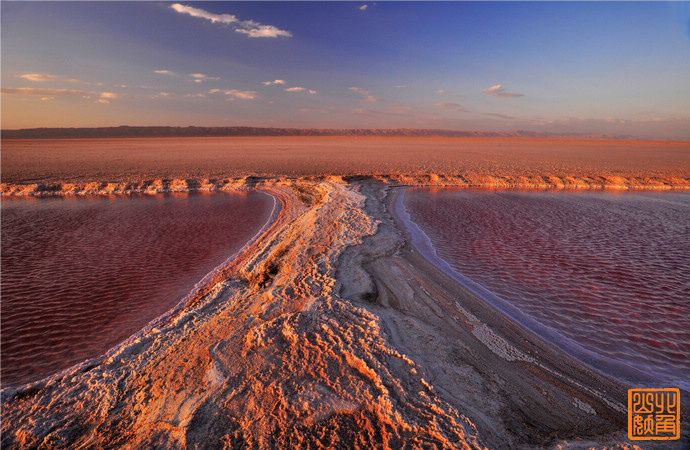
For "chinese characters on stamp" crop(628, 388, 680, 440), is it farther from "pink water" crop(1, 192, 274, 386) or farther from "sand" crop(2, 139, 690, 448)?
"pink water" crop(1, 192, 274, 386)

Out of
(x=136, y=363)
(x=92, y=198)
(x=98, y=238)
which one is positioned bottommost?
(x=136, y=363)

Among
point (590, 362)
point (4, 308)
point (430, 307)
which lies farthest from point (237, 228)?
point (590, 362)

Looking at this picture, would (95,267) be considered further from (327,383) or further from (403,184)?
(403,184)

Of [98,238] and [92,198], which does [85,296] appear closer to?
[98,238]

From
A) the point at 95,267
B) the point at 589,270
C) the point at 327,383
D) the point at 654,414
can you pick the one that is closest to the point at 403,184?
the point at 589,270

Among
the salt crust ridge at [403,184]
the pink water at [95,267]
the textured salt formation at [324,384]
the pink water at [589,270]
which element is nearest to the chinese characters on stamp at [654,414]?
the textured salt formation at [324,384]
